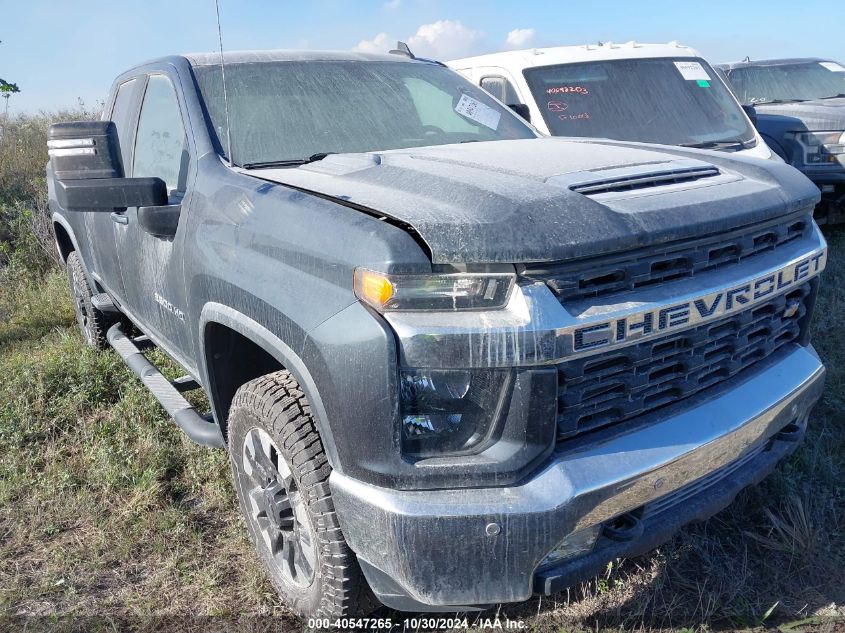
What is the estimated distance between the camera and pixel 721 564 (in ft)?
8.46

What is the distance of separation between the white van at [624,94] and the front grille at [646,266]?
312 centimetres

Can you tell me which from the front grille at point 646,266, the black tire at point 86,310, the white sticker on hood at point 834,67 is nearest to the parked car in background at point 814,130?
the white sticker on hood at point 834,67

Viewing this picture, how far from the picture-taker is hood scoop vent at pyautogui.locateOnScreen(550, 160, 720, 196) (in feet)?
6.68

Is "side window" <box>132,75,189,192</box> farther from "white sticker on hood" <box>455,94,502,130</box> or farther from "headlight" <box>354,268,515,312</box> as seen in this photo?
"headlight" <box>354,268,515,312</box>

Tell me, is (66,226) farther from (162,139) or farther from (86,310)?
(162,139)

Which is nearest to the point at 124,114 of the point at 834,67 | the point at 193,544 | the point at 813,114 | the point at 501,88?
the point at 193,544

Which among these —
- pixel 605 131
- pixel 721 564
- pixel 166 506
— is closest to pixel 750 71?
pixel 605 131

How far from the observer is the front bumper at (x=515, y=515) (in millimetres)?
1725

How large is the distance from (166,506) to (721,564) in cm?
222

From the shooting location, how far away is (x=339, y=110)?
9.96ft

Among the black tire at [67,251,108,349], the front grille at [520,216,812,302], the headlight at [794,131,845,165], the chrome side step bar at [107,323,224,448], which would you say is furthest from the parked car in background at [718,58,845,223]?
the black tire at [67,251,108,349]

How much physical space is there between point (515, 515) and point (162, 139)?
235 centimetres

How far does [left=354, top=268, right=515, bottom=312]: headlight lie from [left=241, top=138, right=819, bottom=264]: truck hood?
51 mm

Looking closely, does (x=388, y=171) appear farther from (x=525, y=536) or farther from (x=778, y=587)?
(x=778, y=587)
